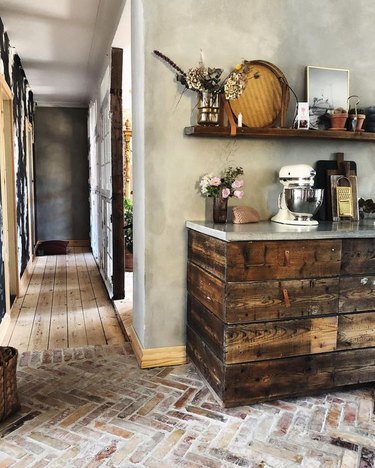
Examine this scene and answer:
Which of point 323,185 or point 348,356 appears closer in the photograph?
point 348,356

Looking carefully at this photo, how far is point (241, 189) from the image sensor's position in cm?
286

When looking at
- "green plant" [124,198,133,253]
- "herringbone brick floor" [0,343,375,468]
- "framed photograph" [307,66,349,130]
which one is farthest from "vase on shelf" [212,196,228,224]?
"green plant" [124,198,133,253]

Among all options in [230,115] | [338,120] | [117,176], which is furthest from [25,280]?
[338,120]

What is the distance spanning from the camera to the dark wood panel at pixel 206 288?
2.26 metres

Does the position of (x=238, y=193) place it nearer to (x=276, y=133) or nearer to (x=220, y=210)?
(x=220, y=210)

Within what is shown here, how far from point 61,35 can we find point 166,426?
375 centimetres

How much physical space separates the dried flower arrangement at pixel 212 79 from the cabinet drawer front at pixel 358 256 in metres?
1.09

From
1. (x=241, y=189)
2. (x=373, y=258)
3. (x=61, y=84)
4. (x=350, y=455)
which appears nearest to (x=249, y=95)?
(x=241, y=189)

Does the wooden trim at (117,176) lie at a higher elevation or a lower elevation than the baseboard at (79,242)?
higher

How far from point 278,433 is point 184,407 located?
19.6 inches

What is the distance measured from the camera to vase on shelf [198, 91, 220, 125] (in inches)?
103

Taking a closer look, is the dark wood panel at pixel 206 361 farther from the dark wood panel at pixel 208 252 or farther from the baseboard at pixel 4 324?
the baseboard at pixel 4 324

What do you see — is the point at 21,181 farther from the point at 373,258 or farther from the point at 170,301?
the point at 373,258

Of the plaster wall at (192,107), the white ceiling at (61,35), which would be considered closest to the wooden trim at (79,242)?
the white ceiling at (61,35)
